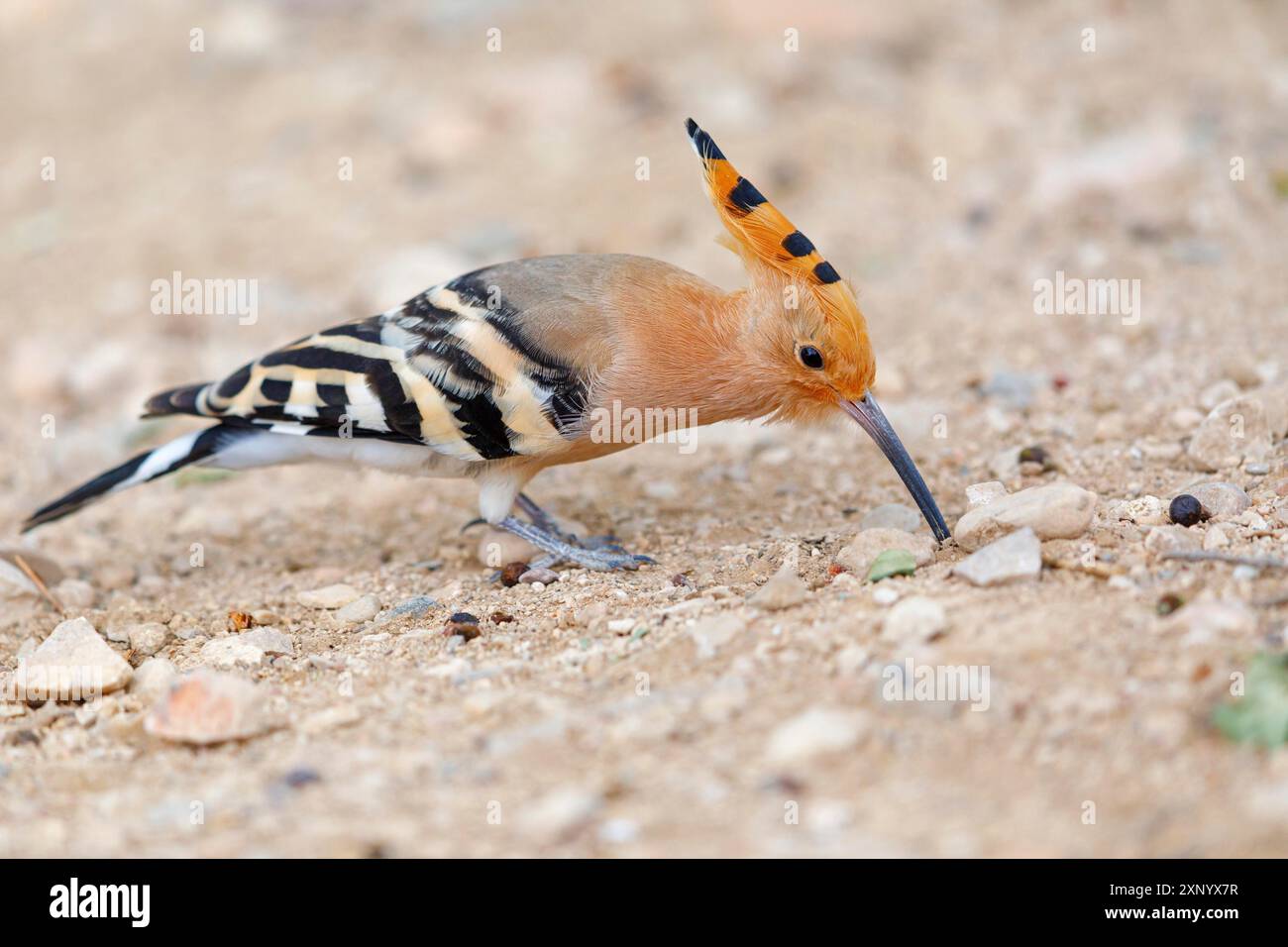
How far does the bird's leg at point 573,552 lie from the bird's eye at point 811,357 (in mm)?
830

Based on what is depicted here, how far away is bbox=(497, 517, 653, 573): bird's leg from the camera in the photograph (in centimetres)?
442

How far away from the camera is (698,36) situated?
9320 millimetres

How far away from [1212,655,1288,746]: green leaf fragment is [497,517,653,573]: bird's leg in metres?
2.07

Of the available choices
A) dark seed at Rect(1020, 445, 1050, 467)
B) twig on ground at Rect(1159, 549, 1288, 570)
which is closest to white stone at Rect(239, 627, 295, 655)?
twig on ground at Rect(1159, 549, 1288, 570)

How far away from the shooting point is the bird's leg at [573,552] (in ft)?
14.5

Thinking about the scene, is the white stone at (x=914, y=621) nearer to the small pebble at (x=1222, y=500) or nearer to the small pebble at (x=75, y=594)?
the small pebble at (x=1222, y=500)

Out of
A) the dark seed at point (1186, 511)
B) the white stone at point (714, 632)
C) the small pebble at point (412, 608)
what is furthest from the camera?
the small pebble at point (412, 608)

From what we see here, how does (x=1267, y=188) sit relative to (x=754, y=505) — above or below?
above

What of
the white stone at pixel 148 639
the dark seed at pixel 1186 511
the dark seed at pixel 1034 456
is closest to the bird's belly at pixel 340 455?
the white stone at pixel 148 639

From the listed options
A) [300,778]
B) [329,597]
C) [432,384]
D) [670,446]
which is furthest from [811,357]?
[300,778]

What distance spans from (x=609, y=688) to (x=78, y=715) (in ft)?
4.88

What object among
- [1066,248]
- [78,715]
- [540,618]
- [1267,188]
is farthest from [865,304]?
[78,715]

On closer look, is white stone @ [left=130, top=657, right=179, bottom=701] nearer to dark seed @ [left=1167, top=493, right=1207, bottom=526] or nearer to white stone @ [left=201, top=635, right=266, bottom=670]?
white stone @ [left=201, top=635, right=266, bottom=670]
